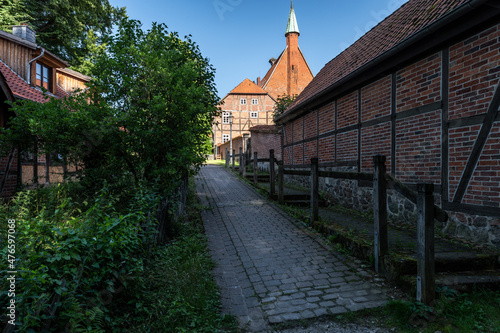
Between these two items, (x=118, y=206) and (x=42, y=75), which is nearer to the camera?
(x=118, y=206)

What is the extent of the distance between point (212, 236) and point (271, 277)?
2185mm

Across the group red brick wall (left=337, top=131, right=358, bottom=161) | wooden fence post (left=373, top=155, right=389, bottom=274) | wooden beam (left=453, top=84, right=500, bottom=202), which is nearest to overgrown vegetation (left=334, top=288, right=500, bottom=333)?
wooden fence post (left=373, top=155, right=389, bottom=274)

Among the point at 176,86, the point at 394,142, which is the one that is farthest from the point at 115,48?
the point at 394,142

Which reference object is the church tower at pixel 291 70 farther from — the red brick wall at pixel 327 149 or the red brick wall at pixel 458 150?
the red brick wall at pixel 458 150

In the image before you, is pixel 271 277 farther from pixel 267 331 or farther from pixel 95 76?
pixel 95 76

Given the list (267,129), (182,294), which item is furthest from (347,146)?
(267,129)

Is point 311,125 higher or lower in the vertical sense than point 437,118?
higher

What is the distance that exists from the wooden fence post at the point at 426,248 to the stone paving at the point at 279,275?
1.37 feet

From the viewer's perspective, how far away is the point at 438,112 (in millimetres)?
4875

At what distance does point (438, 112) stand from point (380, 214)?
2.57 m

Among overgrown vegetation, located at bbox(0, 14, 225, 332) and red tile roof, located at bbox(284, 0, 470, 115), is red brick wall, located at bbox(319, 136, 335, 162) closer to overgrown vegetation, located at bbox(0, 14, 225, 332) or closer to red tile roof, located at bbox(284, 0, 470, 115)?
red tile roof, located at bbox(284, 0, 470, 115)

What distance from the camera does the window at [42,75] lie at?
40.0 ft

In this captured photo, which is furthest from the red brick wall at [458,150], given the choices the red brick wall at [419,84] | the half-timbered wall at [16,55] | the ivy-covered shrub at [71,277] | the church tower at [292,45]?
the church tower at [292,45]

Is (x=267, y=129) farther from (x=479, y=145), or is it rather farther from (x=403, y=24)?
(x=479, y=145)
